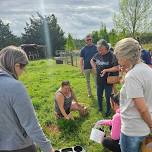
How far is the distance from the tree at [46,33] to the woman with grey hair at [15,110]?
6004 centimetres

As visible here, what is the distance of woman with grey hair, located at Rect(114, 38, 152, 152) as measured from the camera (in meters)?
3.31

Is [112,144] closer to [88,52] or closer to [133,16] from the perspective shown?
[88,52]

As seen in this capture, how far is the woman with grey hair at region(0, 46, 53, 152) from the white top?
2.64 ft

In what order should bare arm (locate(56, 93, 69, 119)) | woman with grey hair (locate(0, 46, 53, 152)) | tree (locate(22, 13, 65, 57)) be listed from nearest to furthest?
woman with grey hair (locate(0, 46, 53, 152)) → bare arm (locate(56, 93, 69, 119)) → tree (locate(22, 13, 65, 57))

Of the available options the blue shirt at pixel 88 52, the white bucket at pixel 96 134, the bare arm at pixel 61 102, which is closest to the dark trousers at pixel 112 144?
the white bucket at pixel 96 134

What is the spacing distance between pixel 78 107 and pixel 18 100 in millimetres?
5284

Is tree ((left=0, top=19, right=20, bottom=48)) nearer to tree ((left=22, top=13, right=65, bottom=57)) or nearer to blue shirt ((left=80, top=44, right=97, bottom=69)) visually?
tree ((left=22, top=13, right=65, bottom=57))

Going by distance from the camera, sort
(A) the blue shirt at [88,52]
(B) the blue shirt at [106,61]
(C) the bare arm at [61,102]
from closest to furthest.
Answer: (C) the bare arm at [61,102] → (B) the blue shirt at [106,61] → (A) the blue shirt at [88,52]

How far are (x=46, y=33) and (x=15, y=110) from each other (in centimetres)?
6362

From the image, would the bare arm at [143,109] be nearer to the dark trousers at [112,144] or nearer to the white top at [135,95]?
the white top at [135,95]

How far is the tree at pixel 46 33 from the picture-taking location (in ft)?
210

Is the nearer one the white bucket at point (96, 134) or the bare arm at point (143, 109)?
the bare arm at point (143, 109)

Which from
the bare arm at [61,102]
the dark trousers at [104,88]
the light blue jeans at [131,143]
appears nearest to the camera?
the light blue jeans at [131,143]

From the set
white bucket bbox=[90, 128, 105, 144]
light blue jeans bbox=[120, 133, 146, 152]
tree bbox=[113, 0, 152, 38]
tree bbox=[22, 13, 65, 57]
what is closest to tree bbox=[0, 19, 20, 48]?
tree bbox=[22, 13, 65, 57]
